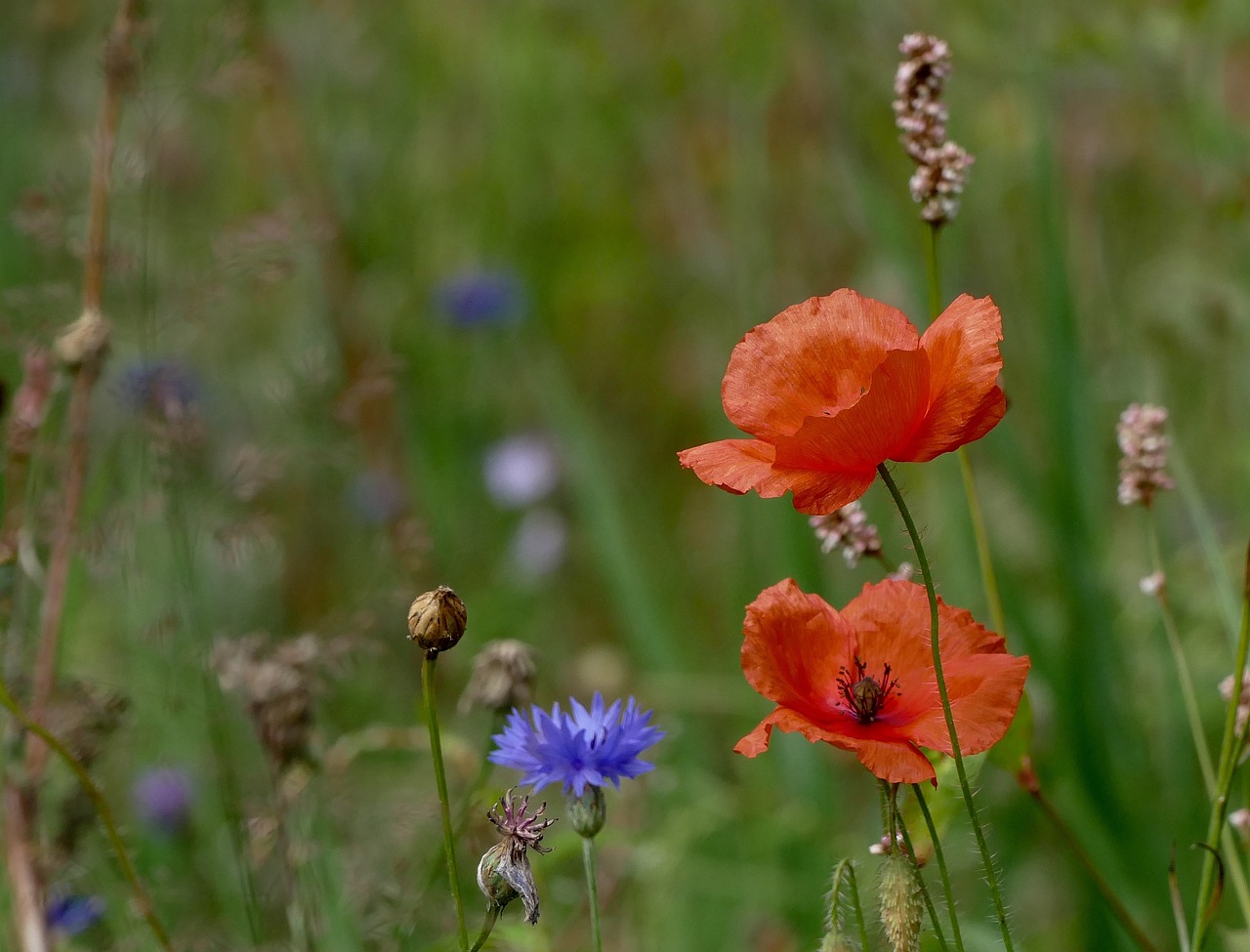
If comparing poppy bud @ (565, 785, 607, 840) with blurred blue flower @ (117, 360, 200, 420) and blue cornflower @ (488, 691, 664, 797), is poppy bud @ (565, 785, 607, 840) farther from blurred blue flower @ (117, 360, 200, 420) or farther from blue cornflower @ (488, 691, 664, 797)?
blurred blue flower @ (117, 360, 200, 420)

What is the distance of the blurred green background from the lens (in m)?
1.35

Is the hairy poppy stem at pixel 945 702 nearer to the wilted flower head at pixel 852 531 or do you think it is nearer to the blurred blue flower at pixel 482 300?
the wilted flower head at pixel 852 531

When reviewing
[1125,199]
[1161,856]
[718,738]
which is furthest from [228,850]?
[1125,199]

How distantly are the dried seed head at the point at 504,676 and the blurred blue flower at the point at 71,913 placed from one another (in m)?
0.36

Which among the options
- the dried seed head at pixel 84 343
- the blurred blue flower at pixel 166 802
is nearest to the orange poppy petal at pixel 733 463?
the dried seed head at pixel 84 343

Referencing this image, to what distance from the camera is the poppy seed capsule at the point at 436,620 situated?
666 millimetres

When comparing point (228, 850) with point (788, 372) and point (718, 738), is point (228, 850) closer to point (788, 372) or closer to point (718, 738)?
point (718, 738)

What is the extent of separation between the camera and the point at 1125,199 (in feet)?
10.7

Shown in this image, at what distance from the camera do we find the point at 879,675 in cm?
76

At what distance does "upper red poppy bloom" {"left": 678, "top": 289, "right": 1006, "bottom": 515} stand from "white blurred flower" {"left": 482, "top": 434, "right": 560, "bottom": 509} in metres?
2.33

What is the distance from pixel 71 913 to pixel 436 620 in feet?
1.91

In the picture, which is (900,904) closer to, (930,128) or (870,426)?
(870,426)

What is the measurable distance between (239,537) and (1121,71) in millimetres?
1380

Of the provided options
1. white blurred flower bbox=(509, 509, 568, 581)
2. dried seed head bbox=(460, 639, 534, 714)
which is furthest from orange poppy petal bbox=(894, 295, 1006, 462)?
white blurred flower bbox=(509, 509, 568, 581)
